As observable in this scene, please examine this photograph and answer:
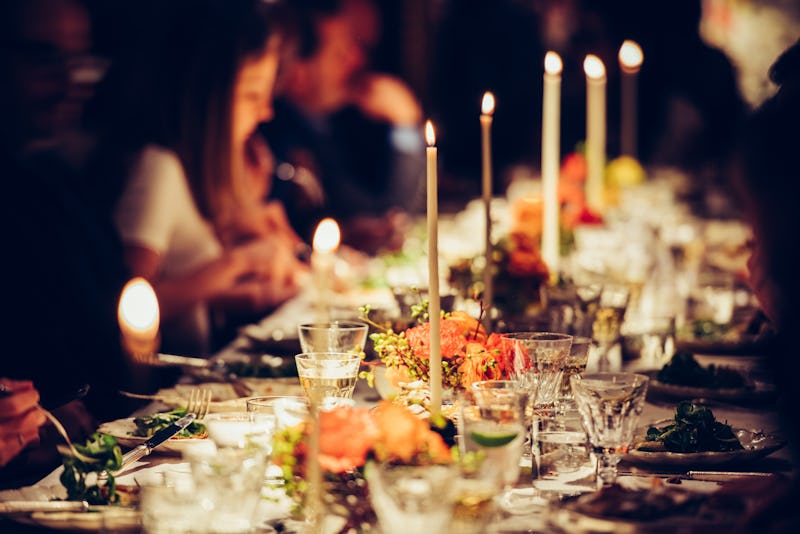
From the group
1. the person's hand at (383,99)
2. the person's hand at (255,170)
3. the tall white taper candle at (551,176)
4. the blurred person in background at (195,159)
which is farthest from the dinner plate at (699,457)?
the person's hand at (383,99)

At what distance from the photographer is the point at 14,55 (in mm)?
2779

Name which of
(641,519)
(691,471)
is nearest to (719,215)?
(691,471)

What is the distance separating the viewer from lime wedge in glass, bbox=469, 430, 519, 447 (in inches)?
43.7

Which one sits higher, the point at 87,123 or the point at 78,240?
the point at 87,123

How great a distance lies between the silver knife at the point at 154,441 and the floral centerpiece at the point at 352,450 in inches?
13.3

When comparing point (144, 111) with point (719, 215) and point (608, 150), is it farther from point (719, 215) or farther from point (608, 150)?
point (608, 150)

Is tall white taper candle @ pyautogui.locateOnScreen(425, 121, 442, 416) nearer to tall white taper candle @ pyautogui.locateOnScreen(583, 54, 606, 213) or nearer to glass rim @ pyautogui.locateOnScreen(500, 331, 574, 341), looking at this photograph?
glass rim @ pyautogui.locateOnScreen(500, 331, 574, 341)

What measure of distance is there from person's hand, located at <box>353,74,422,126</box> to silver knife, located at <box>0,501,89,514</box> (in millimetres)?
5433

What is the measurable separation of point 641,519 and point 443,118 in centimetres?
959

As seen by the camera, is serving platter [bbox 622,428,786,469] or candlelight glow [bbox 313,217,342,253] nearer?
candlelight glow [bbox 313,217,342,253]

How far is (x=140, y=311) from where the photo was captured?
4.18 feet

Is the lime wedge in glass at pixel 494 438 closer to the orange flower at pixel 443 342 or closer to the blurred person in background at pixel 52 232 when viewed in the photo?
the orange flower at pixel 443 342

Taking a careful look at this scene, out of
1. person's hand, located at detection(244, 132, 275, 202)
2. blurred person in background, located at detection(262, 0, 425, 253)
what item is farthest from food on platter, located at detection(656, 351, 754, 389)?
blurred person in background, located at detection(262, 0, 425, 253)

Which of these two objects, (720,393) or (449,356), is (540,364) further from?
→ (720,393)
